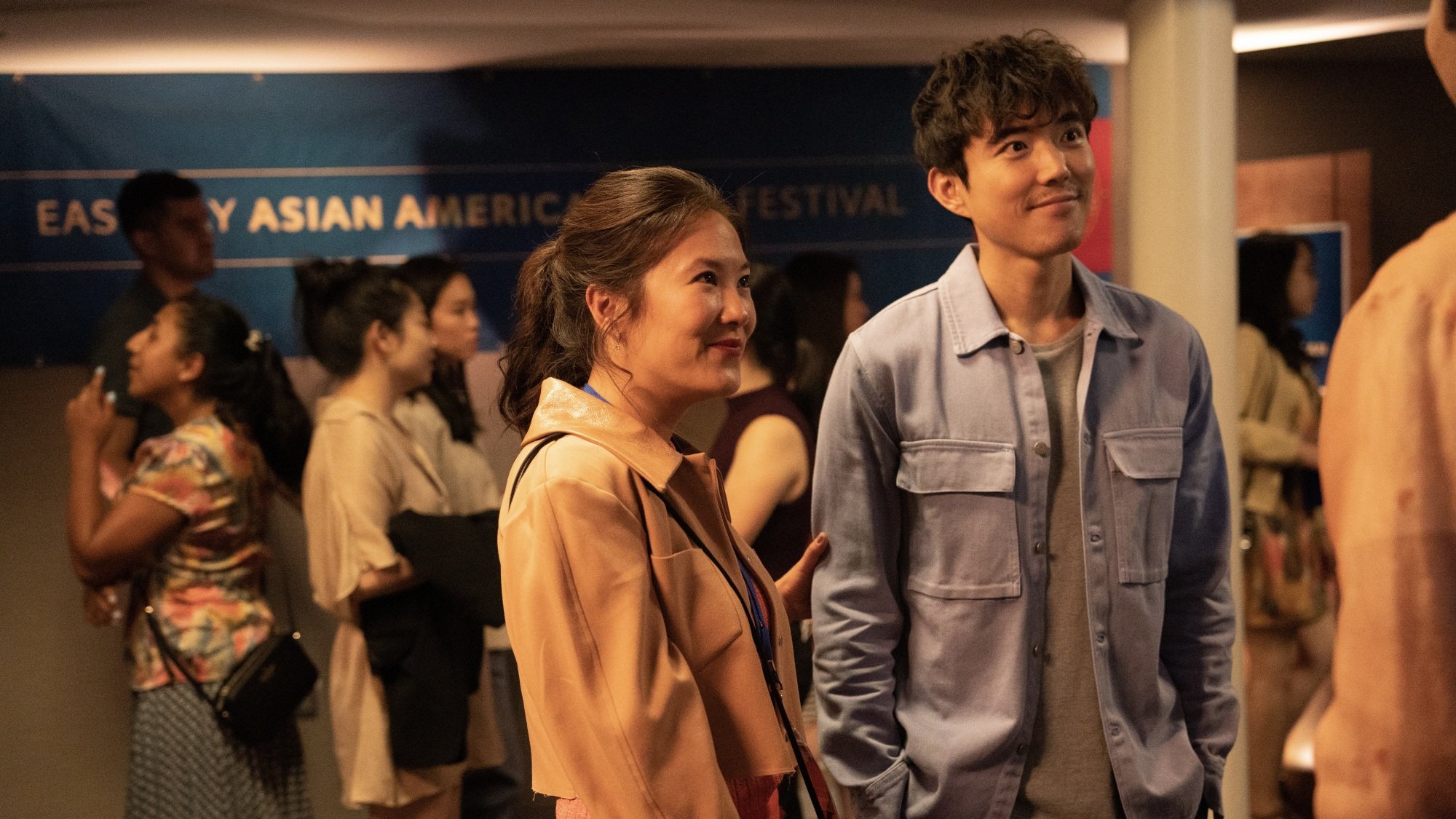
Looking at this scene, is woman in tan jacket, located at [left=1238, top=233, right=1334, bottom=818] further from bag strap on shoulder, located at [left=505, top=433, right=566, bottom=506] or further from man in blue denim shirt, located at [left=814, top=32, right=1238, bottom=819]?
bag strap on shoulder, located at [left=505, top=433, right=566, bottom=506]

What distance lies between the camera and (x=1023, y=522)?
1891mm

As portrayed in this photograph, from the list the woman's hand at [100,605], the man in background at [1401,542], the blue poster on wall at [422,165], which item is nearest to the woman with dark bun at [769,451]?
the blue poster on wall at [422,165]

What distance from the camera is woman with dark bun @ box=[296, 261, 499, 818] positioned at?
325cm

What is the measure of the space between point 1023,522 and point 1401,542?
0.65 m

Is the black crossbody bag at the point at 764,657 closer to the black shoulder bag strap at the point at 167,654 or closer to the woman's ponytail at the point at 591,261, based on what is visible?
the woman's ponytail at the point at 591,261

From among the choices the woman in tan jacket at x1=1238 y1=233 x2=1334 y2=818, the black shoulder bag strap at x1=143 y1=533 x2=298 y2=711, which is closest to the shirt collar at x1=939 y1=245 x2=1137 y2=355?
the woman in tan jacket at x1=1238 y1=233 x2=1334 y2=818

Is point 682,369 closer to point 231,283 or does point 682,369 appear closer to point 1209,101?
point 1209,101

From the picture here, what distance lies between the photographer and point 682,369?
1576 mm

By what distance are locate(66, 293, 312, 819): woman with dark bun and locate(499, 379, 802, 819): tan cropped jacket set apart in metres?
1.98

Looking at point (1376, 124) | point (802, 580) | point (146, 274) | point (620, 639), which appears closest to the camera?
point (620, 639)

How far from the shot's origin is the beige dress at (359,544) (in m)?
3.25

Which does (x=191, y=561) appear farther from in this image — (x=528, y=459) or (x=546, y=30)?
(x=528, y=459)

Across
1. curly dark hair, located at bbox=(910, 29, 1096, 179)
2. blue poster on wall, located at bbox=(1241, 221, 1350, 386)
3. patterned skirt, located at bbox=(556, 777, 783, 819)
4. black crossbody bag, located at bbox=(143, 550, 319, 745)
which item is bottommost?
black crossbody bag, located at bbox=(143, 550, 319, 745)

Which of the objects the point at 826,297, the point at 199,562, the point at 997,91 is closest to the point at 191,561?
the point at 199,562
